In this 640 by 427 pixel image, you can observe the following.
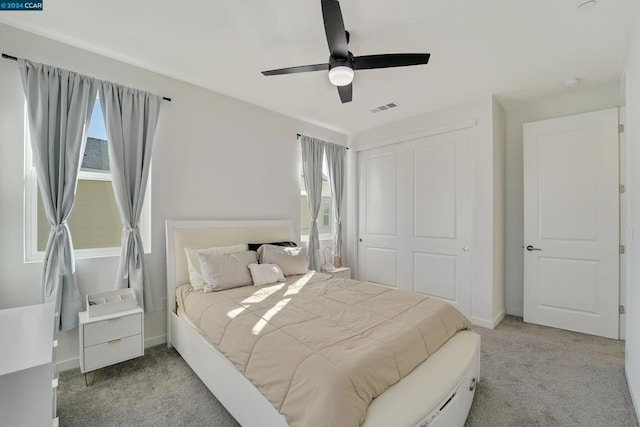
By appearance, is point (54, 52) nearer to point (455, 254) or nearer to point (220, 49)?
point (220, 49)

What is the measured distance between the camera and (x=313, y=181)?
14.0ft

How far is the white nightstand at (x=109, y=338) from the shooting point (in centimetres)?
206

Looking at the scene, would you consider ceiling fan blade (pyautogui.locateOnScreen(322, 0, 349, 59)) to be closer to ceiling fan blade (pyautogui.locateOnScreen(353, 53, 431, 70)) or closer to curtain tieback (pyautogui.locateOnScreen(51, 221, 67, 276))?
ceiling fan blade (pyautogui.locateOnScreen(353, 53, 431, 70))

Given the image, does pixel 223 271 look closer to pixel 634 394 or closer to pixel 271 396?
pixel 271 396

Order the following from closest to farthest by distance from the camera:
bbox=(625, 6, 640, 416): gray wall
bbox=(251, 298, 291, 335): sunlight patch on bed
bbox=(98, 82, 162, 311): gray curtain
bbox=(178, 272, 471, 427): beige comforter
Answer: bbox=(178, 272, 471, 427): beige comforter < bbox=(251, 298, 291, 335): sunlight patch on bed < bbox=(625, 6, 640, 416): gray wall < bbox=(98, 82, 162, 311): gray curtain

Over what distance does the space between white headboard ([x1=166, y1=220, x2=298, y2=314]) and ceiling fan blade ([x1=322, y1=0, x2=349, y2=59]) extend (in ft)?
6.96

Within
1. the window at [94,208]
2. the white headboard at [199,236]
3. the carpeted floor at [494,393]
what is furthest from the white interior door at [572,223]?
the window at [94,208]

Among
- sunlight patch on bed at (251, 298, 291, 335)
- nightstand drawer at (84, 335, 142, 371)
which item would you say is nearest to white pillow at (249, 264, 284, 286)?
sunlight patch on bed at (251, 298, 291, 335)

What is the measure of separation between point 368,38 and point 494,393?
2.87 meters

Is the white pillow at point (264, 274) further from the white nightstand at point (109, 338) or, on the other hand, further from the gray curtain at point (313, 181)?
the gray curtain at point (313, 181)

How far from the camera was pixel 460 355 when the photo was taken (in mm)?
1821

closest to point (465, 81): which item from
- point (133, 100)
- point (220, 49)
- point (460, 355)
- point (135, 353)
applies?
point (220, 49)

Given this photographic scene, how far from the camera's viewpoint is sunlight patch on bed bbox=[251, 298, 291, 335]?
5.66 ft

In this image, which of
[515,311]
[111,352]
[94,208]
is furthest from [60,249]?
[515,311]
